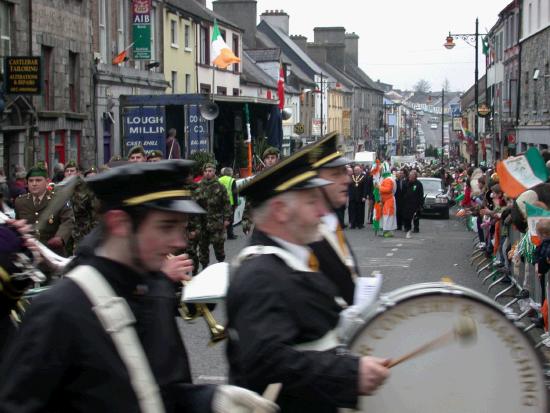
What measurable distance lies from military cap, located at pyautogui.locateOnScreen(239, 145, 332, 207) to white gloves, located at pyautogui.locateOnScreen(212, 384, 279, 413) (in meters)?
0.83

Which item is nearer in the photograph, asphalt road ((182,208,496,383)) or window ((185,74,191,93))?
asphalt road ((182,208,496,383))

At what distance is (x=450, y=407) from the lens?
11.5 ft

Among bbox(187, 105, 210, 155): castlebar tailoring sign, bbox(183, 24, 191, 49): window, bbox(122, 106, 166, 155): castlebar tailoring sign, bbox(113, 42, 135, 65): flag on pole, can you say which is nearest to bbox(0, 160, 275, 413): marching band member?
bbox(122, 106, 166, 155): castlebar tailoring sign

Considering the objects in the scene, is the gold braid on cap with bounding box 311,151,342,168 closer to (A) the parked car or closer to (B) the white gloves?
(B) the white gloves

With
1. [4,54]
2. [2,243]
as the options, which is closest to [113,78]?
[4,54]

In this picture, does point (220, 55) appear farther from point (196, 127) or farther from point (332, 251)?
point (332, 251)

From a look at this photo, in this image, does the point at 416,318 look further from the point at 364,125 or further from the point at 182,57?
the point at 364,125

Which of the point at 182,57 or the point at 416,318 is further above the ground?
the point at 182,57

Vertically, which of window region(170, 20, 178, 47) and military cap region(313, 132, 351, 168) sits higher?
window region(170, 20, 178, 47)

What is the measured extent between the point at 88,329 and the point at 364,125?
10297 centimetres

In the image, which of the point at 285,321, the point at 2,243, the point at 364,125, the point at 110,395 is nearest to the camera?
the point at 110,395

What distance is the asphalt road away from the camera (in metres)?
9.02

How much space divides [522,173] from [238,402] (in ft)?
29.5

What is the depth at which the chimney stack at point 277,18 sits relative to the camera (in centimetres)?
7719
